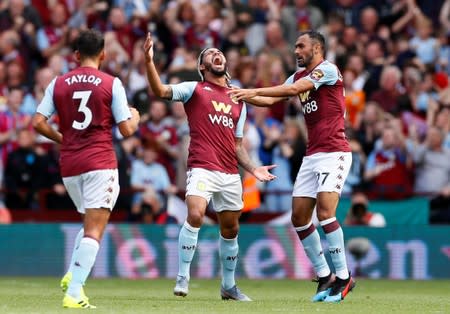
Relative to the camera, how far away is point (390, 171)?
21.8 m

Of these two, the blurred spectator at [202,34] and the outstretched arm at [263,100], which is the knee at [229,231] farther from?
the blurred spectator at [202,34]

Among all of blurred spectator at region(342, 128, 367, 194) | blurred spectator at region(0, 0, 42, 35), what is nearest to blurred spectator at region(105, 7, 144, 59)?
blurred spectator at region(0, 0, 42, 35)

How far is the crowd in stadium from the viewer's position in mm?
21797

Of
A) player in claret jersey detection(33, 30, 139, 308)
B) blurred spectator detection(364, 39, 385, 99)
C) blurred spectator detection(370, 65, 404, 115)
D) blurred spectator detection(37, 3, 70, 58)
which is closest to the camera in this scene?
player in claret jersey detection(33, 30, 139, 308)

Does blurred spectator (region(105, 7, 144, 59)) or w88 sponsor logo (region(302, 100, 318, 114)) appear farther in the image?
blurred spectator (region(105, 7, 144, 59))

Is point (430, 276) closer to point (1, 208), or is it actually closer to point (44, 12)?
point (1, 208)

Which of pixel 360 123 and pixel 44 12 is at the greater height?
pixel 44 12

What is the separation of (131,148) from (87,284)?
4.10 meters

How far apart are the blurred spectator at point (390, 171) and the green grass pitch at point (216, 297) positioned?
1.87 metres

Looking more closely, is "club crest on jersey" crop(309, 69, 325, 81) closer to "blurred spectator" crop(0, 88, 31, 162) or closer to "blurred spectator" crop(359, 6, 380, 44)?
"blurred spectator" crop(0, 88, 31, 162)

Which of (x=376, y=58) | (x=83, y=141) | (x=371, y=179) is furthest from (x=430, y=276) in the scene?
(x=83, y=141)

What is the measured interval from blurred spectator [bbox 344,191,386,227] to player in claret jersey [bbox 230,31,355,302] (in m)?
6.31

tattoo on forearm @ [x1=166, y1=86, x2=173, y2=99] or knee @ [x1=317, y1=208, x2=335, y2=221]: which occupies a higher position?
tattoo on forearm @ [x1=166, y1=86, x2=173, y2=99]

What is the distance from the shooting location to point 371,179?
2178 cm
